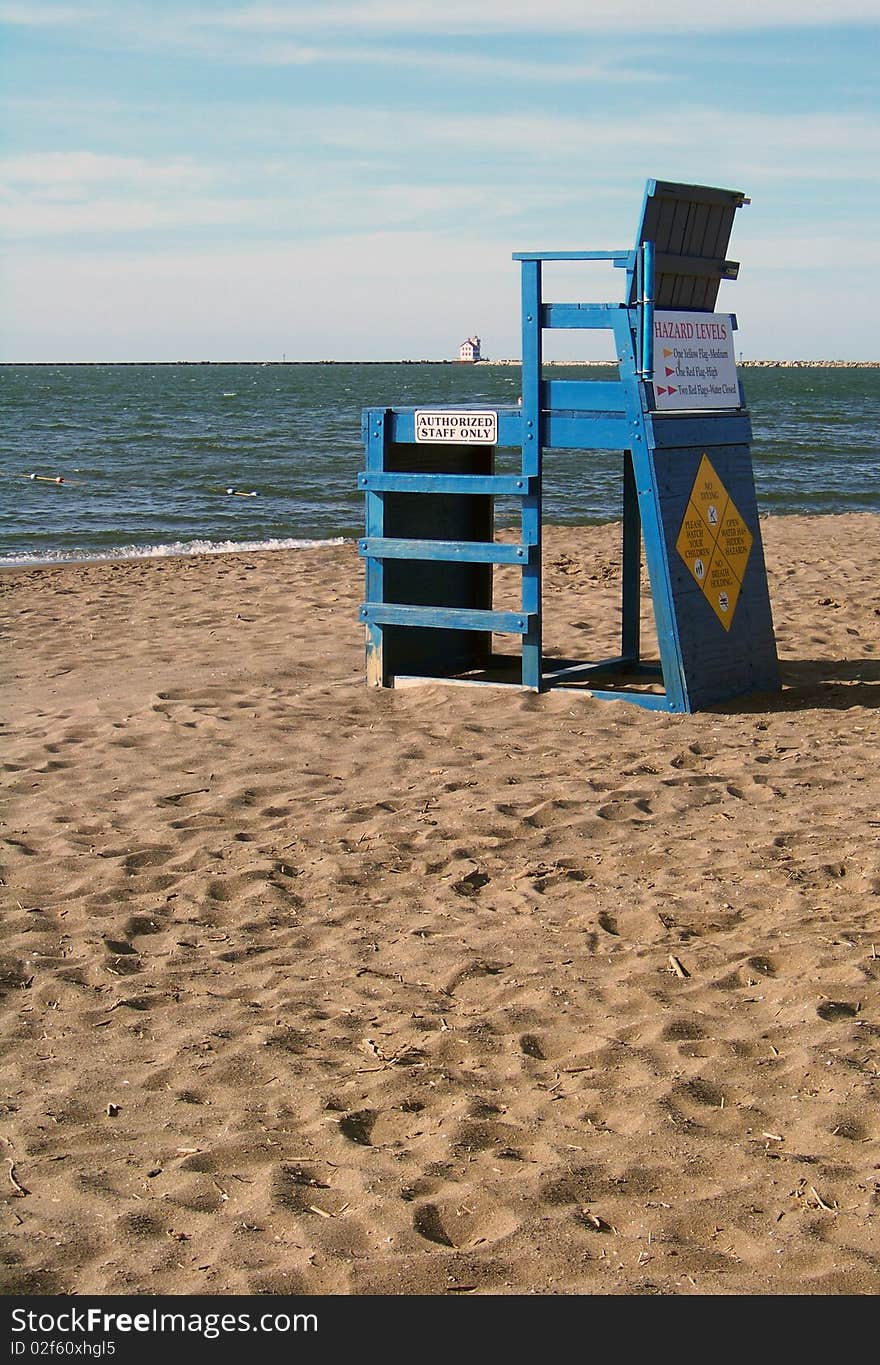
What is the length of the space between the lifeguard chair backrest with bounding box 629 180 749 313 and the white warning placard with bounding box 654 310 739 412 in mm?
109

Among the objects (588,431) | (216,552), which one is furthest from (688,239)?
(216,552)

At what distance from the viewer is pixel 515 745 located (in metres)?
6.86

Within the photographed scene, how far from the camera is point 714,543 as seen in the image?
25.1 ft

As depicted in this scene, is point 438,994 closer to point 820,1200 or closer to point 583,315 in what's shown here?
point 820,1200

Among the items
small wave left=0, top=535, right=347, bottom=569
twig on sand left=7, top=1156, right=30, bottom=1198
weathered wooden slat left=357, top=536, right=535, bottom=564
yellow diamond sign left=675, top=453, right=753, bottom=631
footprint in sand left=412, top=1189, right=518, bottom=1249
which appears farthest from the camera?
small wave left=0, top=535, right=347, bottom=569

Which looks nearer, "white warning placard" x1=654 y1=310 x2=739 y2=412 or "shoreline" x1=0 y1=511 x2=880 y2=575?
"white warning placard" x1=654 y1=310 x2=739 y2=412

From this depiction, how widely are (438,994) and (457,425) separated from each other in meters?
4.08

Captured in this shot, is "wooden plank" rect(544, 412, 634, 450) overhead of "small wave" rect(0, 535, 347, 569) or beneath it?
overhead

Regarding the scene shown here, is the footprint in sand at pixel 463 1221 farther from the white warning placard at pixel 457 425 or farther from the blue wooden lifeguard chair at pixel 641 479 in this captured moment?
the white warning placard at pixel 457 425

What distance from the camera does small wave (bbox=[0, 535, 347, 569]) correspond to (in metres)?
17.2

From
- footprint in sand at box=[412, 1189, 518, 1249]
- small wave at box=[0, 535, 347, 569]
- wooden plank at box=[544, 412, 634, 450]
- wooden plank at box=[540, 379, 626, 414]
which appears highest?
wooden plank at box=[540, 379, 626, 414]

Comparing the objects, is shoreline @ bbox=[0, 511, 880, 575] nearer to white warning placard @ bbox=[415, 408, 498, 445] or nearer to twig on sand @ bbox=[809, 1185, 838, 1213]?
white warning placard @ bbox=[415, 408, 498, 445]

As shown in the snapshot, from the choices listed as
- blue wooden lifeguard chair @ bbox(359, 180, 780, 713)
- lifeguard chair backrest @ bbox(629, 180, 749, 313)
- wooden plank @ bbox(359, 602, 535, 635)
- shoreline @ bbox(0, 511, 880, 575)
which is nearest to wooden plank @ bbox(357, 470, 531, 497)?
blue wooden lifeguard chair @ bbox(359, 180, 780, 713)
